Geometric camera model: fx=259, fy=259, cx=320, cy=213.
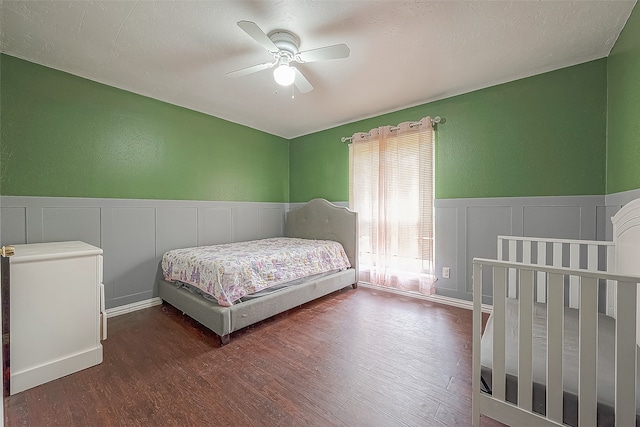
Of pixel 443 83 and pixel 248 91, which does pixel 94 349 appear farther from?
pixel 443 83

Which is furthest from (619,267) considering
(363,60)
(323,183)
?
(323,183)

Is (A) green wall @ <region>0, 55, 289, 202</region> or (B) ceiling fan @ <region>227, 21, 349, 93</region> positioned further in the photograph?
(A) green wall @ <region>0, 55, 289, 202</region>

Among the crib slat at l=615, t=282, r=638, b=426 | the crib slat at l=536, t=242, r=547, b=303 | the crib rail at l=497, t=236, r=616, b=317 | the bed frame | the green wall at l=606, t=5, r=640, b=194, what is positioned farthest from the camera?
the bed frame

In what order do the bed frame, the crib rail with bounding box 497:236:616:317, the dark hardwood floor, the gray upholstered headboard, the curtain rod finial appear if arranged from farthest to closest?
the gray upholstered headboard, the curtain rod finial, the bed frame, the crib rail with bounding box 497:236:616:317, the dark hardwood floor

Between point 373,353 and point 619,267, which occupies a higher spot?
point 619,267

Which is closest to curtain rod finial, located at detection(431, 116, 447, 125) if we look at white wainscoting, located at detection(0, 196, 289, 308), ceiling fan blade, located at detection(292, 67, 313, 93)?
ceiling fan blade, located at detection(292, 67, 313, 93)

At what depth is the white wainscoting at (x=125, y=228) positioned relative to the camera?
2.23 m

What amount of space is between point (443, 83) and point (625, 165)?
1.56 m

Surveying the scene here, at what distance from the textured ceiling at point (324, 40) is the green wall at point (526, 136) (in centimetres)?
15

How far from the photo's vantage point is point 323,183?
13.5 ft

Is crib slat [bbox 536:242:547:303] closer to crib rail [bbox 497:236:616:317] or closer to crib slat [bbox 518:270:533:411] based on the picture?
crib rail [bbox 497:236:616:317]

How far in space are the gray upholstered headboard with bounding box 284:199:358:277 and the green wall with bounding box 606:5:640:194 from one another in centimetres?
238

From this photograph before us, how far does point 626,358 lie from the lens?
0.94 meters

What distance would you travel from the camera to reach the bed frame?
2.13 m
